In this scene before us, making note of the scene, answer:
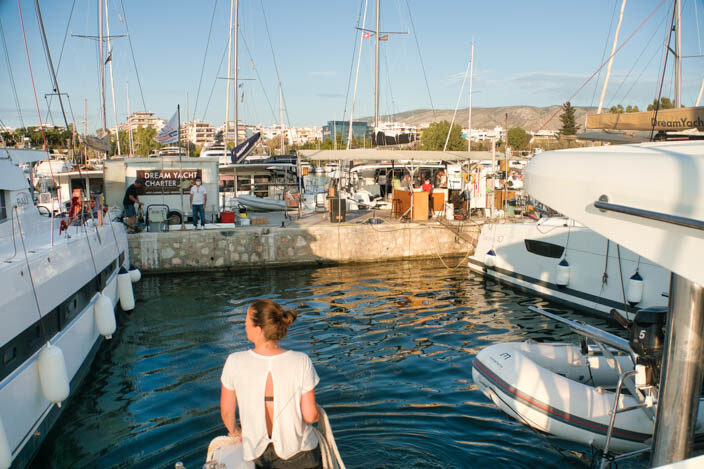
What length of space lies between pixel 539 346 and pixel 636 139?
567 centimetres

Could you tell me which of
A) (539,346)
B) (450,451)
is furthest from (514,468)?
(539,346)

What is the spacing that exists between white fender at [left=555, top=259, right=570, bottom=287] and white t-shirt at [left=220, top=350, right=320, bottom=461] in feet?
33.2

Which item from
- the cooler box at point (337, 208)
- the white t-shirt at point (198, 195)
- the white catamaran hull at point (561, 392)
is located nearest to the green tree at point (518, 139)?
the cooler box at point (337, 208)

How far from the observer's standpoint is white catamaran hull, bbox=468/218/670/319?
10.4 m

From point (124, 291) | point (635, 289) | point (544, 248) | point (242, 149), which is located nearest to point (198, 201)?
point (124, 291)

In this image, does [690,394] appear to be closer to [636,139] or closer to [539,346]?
[539,346]

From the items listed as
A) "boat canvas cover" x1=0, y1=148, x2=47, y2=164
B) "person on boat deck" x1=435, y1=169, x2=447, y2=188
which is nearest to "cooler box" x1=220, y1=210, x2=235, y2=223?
"boat canvas cover" x1=0, y1=148, x2=47, y2=164

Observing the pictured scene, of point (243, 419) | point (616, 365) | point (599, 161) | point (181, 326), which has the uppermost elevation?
point (599, 161)

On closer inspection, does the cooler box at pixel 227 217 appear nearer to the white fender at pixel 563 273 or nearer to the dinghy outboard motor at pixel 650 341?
the white fender at pixel 563 273

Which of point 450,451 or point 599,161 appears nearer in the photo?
point 599,161

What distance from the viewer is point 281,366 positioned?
10.6 feet

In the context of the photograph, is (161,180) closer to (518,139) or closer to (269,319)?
(269,319)

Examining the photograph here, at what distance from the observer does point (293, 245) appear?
16828 millimetres

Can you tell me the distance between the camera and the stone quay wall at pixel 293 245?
16.0 meters
